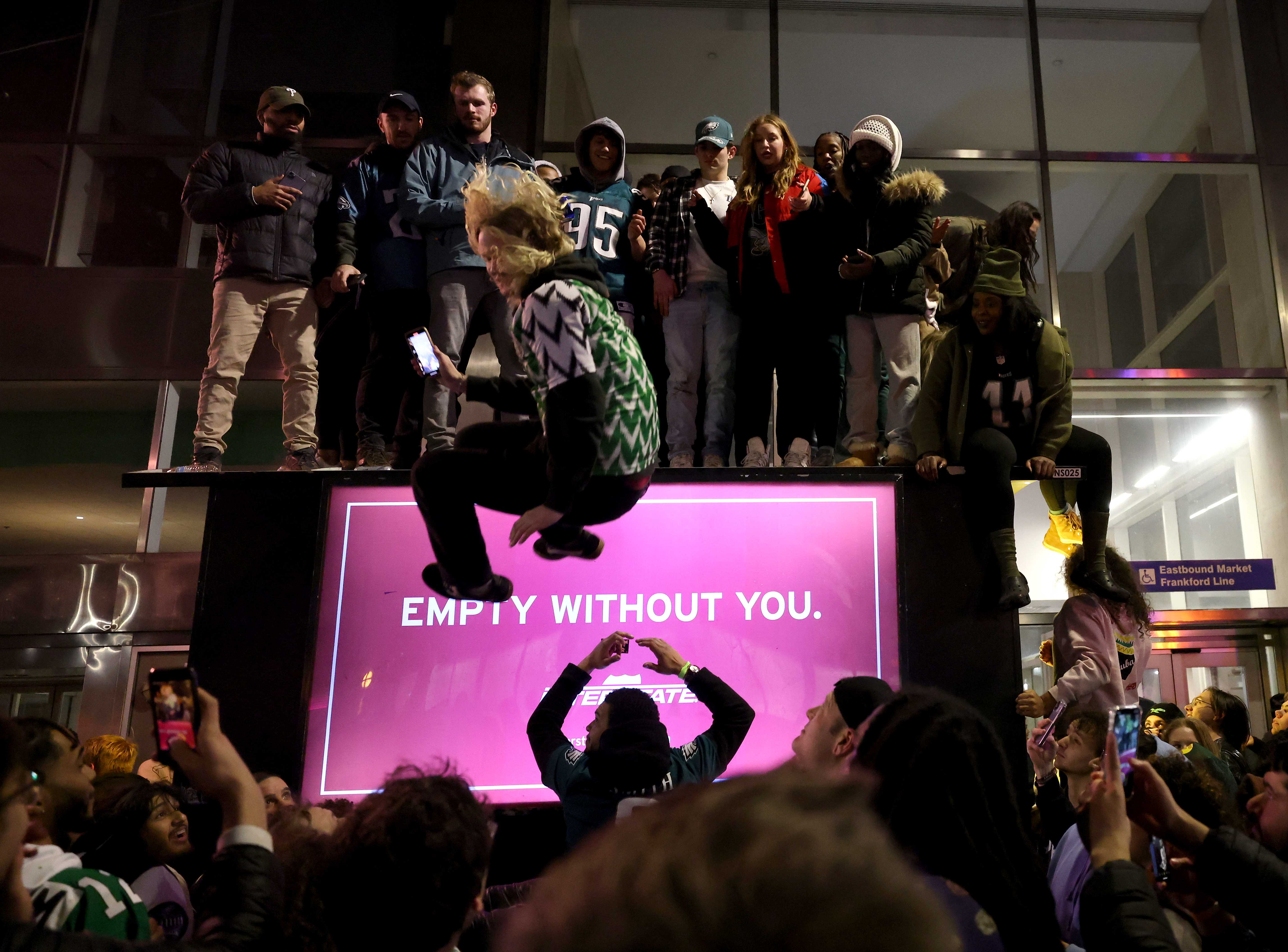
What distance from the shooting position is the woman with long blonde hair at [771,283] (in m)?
5.03

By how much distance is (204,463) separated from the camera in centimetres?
511

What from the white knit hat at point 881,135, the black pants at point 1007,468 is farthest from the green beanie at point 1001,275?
the white knit hat at point 881,135

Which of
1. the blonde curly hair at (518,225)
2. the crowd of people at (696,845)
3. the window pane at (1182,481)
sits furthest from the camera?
the window pane at (1182,481)

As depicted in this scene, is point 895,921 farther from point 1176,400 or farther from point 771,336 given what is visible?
point 1176,400

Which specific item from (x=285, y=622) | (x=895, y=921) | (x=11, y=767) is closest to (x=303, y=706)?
(x=285, y=622)

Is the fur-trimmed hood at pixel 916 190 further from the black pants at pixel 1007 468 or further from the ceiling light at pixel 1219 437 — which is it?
the ceiling light at pixel 1219 437

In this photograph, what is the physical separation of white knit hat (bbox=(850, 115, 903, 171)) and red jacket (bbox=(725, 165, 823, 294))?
366mm

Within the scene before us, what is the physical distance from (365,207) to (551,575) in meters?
2.16

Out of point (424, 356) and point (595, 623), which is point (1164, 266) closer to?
point (595, 623)

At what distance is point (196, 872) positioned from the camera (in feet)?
11.2

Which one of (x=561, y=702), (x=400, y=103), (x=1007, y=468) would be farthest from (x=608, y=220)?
(x=561, y=702)

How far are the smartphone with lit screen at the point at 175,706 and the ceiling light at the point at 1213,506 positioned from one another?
9188 mm

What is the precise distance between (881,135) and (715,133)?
2.83 ft

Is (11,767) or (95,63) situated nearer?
(11,767)
